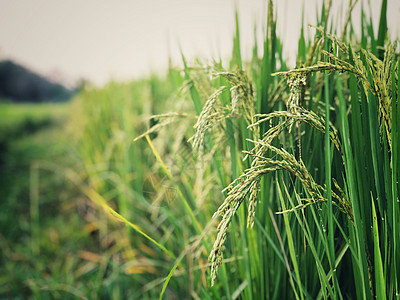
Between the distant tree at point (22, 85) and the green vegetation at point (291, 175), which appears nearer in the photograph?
the green vegetation at point (291, 175)

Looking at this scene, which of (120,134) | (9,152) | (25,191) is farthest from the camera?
(9,152)

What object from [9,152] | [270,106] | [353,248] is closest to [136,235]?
[270,106]

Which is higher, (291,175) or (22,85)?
(22,85)

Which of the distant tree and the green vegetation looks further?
the distant tree

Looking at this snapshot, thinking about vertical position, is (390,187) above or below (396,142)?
below

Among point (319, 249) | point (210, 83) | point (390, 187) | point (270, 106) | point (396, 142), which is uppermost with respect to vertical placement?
point (210, 83)

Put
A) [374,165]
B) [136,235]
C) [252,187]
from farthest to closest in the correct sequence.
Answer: [136,235] → [374,165] → [252,187]

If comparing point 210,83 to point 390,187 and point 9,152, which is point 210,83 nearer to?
point 390,187

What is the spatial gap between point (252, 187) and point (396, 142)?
0.35 m

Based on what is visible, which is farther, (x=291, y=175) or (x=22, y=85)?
(x=22, y=85)

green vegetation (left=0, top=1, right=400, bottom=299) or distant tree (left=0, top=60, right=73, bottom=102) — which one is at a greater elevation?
distant tree (left=0, top=60, right=73, bottom=102)

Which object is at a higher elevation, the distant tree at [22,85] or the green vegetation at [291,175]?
the distant tree at [22,85]

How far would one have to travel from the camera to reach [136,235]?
7.27ft

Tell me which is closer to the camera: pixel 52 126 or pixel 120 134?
pixel 120 134
